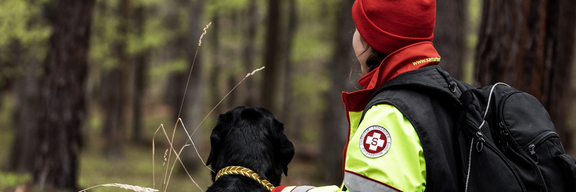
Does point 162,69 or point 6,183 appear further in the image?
point 162,69

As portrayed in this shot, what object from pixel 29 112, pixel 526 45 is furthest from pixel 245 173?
pixel 29 112

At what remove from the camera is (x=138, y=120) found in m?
20.2

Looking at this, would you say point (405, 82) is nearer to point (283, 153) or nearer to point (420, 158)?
point (420, 158)

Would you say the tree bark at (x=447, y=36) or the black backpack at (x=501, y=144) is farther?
the tree bark at (x=447, y=36)

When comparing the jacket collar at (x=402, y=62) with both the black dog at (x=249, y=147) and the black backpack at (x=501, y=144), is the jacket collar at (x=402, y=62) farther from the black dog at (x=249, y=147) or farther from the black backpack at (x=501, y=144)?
the black dog at (x=249, y=147)

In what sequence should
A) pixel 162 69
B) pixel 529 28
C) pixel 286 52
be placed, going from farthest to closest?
1. pixel 286 52
2. pixel 162 69
3. pixel 529 28

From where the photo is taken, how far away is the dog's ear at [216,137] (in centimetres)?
278

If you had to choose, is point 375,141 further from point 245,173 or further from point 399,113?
point 245,173

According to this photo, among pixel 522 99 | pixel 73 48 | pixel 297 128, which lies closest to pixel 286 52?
pixel 297 128

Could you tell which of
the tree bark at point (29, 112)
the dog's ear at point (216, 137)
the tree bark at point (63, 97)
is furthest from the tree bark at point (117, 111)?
the dog's ear at point (216, 137)

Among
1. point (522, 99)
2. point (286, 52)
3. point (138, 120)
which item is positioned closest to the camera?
point (522, 99)

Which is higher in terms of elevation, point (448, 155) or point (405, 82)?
point (405, 82)

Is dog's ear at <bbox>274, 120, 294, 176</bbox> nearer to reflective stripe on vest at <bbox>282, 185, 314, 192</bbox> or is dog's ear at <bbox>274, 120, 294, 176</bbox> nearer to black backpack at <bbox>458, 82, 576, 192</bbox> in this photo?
reflective stripe on vest at <bbox>282, 185, 314, 192</bbox>

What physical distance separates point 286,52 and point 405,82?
51.1ft
